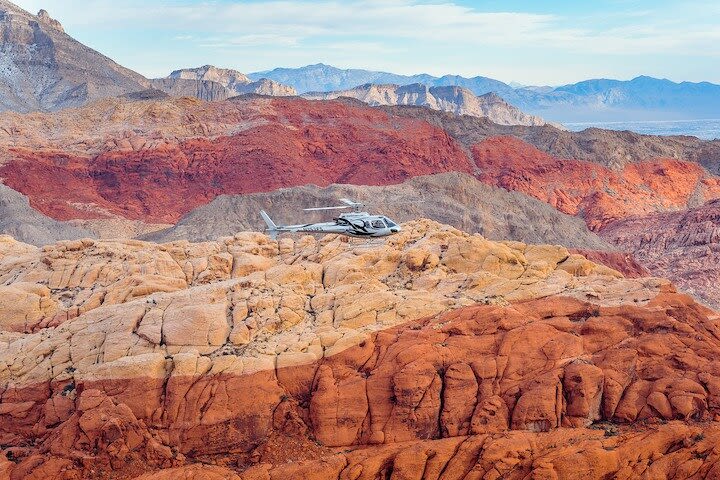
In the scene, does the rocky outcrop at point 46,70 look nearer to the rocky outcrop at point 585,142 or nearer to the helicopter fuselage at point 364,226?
the rocky outcrop at point 585,142

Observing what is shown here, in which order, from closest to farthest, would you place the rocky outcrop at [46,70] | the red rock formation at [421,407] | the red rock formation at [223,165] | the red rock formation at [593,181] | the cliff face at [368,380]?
the red rock formation at [421,407]
the cliff face at [368,380]
the red rock formation at [223,165]
the red rock formation at [593,181]
the rocky outcrop at [46,70]

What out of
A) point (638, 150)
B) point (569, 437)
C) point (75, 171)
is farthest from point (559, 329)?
point (638, 150)

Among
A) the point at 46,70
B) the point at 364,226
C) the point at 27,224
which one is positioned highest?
the point at 46,70

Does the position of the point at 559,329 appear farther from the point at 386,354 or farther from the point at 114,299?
the point at 114,299

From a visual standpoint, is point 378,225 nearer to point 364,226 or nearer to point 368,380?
point 364,226

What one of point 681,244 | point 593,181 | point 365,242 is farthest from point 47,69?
point 365,242

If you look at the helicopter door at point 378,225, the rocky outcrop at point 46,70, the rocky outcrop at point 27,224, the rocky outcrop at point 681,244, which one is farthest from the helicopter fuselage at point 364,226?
the rocky outcrop at point 46,70
